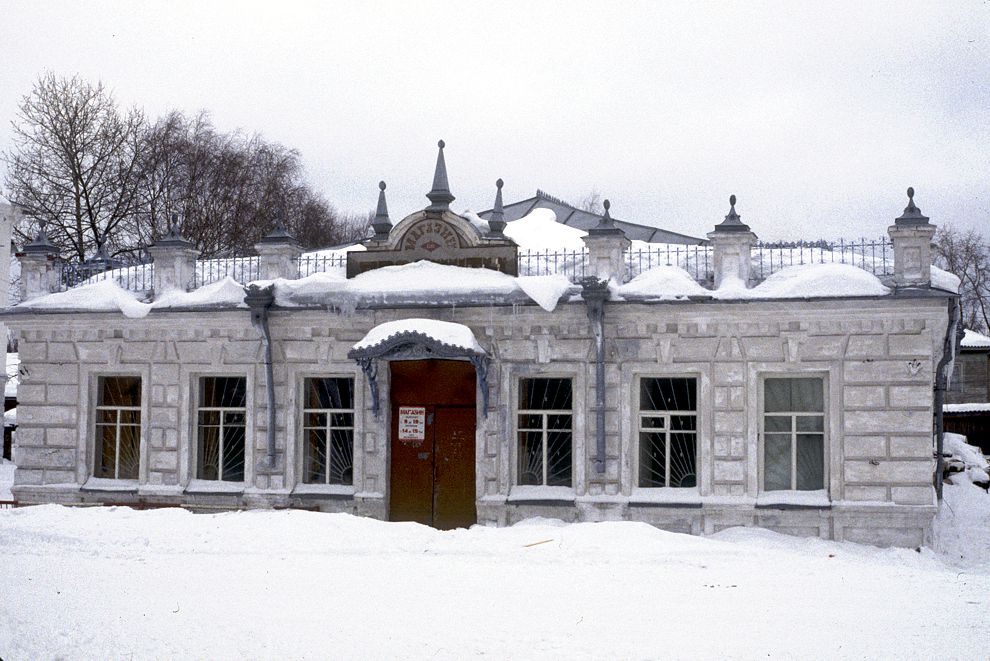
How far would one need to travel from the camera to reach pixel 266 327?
14.2 m

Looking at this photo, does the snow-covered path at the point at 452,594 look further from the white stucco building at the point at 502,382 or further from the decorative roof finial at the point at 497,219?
the decorative roof finial at the point at 497,219

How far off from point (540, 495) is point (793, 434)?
3.46 m

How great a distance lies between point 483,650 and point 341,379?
7.91 metres

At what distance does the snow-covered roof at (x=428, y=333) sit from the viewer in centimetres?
1280

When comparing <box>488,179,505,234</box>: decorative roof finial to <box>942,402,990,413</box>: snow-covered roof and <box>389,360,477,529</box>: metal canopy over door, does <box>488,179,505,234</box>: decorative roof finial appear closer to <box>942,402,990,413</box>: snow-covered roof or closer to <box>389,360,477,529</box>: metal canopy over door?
<box>389,360,477,529</box>: metal canopy over door

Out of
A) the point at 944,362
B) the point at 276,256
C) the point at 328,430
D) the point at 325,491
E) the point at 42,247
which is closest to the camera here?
the point at 944,362

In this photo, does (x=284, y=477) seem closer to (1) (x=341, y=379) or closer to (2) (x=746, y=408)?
(1) (x=341, y=379)

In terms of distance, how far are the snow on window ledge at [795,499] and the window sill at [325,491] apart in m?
5.63

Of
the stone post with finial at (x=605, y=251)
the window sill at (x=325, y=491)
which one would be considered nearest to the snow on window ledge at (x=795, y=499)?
the stone post with finial at (x=605, y=251)

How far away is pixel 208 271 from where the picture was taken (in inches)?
612

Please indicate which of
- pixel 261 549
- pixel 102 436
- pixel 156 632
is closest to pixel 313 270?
pixel 102 436

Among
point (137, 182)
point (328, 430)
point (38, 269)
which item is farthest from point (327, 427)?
point (137, 182)

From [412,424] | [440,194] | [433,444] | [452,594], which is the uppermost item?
[440,194]

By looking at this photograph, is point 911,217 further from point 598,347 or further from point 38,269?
point 38,269
